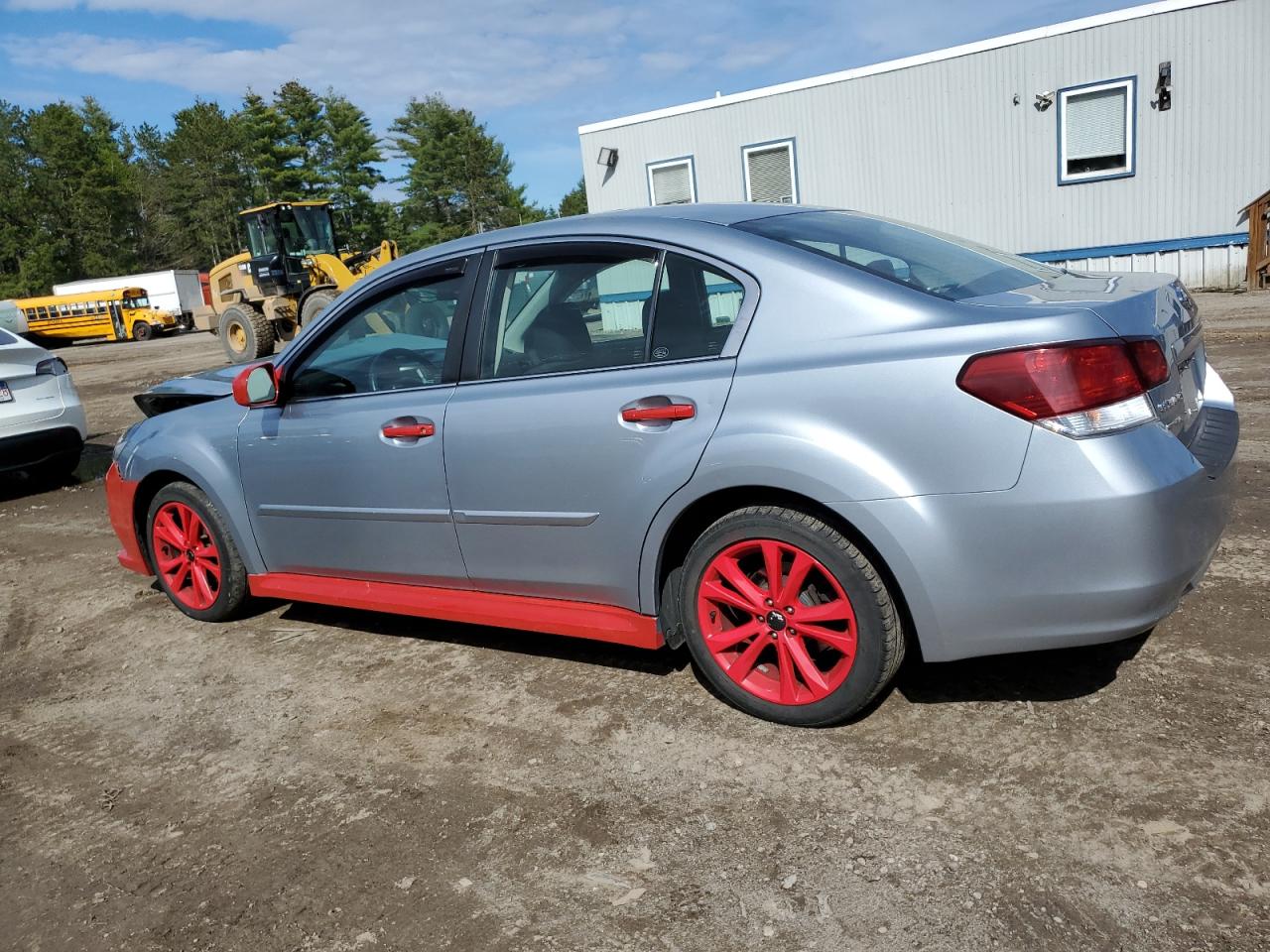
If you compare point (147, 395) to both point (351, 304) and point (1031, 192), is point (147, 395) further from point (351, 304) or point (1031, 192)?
point (1031, 192)

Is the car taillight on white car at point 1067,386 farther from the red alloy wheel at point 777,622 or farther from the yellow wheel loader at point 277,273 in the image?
the yellow wheel loader at point 277,273

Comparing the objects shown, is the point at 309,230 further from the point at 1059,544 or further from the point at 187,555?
the point at 1059,544

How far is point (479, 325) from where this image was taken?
3.62 m

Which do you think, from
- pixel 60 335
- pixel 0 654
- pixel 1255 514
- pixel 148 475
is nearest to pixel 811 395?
pixel 1255 514

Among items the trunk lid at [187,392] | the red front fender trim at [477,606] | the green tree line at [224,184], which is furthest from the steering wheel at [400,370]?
the green tree line at [224,184]

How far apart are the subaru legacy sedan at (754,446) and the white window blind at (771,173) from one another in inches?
584

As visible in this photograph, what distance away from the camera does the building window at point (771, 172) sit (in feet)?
58.3

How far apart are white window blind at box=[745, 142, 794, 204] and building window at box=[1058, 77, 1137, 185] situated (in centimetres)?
440

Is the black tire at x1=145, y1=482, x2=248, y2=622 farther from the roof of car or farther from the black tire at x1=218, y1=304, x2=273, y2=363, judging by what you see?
the black tire at x1=218, y1=304, x2=273, y2=363

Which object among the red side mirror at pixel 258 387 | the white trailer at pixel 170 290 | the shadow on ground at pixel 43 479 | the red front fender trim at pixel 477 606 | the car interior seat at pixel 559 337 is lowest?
the shadow on ground at pixel 43 479

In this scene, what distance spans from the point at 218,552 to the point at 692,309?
258 centimetres

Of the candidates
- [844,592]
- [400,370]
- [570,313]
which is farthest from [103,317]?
[844,592]

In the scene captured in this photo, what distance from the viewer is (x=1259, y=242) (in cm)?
1453

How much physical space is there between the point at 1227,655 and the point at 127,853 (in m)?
3.41
